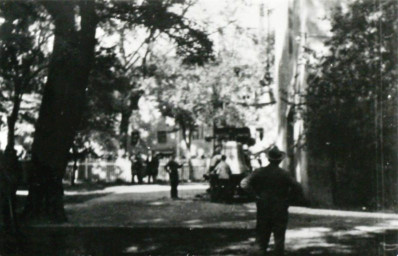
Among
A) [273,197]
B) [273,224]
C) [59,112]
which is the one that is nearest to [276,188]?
[273,197]

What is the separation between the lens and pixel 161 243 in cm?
1086

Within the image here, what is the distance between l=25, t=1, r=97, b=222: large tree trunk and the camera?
13.6 m

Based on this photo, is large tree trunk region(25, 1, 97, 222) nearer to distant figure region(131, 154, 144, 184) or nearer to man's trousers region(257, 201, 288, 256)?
man's trousers region(257, 201, 288, 256)

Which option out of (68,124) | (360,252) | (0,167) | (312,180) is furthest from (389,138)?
(0,167)

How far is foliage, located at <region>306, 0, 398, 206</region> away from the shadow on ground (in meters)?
6.46

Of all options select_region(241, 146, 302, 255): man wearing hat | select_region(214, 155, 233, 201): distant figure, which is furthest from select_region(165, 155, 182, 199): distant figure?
select_region(241, 146, 302, 255): man wearing hat

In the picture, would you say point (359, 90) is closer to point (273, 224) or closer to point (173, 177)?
point (173, 177)

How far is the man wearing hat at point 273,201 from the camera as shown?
316 inches

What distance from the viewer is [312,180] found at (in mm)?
19578

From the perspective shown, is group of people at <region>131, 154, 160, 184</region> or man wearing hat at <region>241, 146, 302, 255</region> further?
group of people at <region>131, 154, 160, 184</region>

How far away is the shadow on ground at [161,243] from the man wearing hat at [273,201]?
1.96m

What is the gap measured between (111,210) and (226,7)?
33.2ft

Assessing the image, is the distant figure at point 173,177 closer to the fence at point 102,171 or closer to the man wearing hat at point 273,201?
the fence at point 102,171

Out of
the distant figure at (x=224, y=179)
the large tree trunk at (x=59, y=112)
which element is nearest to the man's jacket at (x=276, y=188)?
the large tree trunk at (x=59, y=112)
